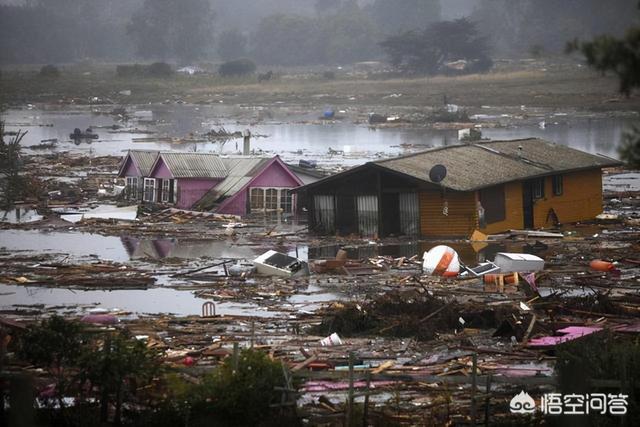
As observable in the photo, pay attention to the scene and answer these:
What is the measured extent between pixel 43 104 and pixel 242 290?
297ft

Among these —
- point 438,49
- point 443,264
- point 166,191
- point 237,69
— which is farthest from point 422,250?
point 237,69

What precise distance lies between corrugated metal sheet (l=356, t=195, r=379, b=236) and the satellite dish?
1.75 m

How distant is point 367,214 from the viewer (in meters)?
32.2

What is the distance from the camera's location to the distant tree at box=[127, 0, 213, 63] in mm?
158375

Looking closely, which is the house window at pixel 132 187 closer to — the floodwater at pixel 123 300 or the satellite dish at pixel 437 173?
the satellite dish at pixel 437 173

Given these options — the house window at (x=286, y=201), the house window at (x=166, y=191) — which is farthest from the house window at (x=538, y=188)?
the house window at (x=166, y=191)

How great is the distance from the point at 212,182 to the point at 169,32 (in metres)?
124

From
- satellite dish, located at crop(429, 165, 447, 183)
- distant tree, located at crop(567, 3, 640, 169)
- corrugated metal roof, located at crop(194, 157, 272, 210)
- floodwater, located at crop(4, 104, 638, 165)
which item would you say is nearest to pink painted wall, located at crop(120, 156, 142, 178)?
corrugated metal roof, located at crop(194, 157, 272, 210)

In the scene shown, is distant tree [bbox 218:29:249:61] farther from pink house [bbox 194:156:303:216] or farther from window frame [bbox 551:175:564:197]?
window frame [bbox 551:175:564:197]

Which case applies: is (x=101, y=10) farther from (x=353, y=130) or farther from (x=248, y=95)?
(x=353, y=130)

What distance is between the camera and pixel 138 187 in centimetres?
3997

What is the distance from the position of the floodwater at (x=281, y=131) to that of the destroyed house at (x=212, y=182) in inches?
617

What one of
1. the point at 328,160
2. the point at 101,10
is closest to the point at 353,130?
the point at 328,160

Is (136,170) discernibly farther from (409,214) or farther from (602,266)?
(602,266)
